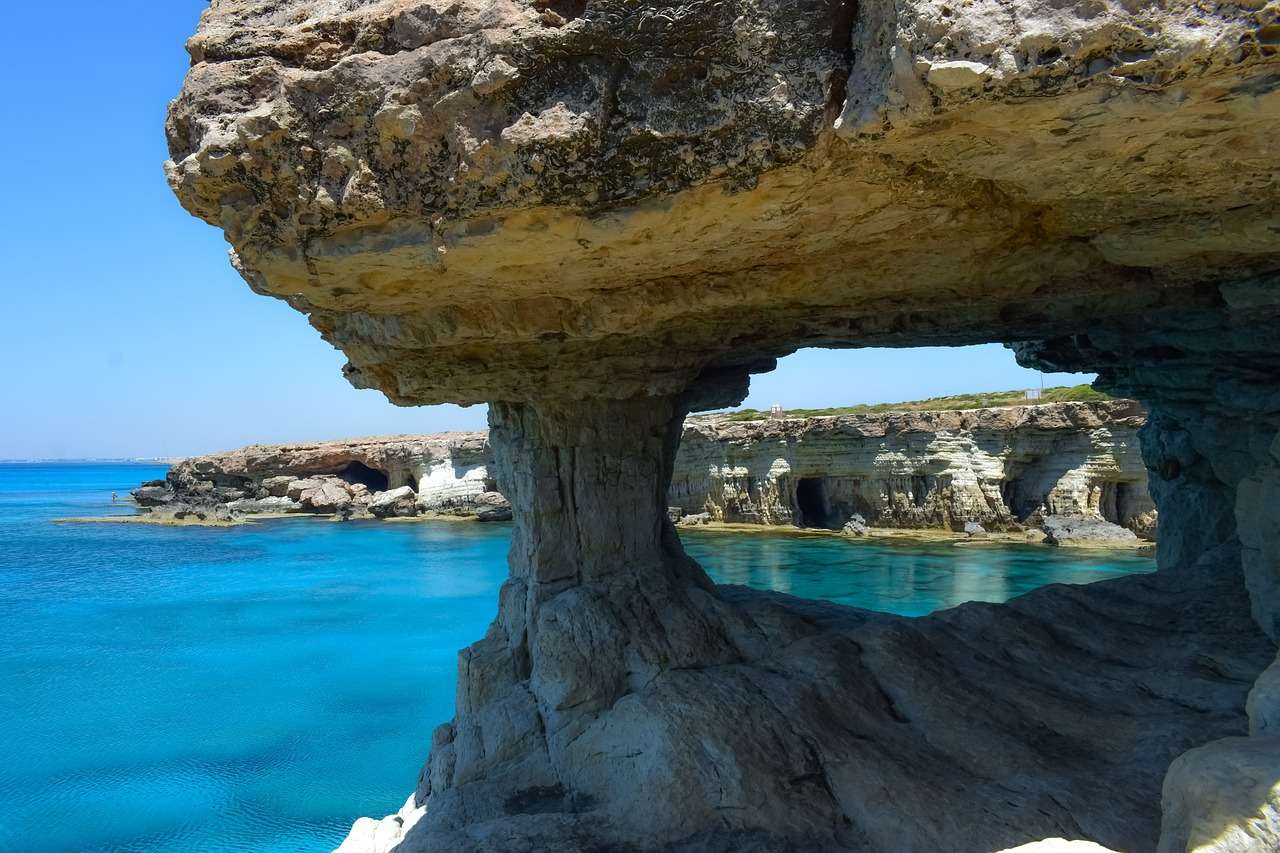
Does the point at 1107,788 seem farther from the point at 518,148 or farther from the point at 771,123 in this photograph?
the point at 518,148

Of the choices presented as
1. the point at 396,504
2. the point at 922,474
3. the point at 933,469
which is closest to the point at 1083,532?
the point at 933,469

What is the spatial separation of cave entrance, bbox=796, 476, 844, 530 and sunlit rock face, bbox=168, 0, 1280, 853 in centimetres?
2226

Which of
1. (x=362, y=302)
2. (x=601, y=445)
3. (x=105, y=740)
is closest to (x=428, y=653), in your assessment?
(x=105, y=740)

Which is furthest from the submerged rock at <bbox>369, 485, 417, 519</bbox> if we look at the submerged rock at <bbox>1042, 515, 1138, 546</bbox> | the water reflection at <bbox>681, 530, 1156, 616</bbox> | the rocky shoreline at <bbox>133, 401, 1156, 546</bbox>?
the submerged rock at <bbox>1042, 515, 1138, 546</bbox>

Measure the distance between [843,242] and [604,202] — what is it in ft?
4.43

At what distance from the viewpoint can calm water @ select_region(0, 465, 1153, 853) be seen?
34.2 ft

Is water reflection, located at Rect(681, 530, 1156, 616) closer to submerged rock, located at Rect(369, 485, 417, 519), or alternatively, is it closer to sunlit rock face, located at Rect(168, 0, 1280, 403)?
sunlit rock face, located at Rect(168, 0, 1280, 403)

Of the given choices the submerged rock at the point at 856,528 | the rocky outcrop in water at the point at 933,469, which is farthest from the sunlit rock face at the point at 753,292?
the submerged rock at the point at 856,528

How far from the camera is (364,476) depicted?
46.2 metres

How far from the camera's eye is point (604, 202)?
3.58 meters

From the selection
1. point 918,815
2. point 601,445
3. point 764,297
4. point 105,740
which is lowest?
point 105,740

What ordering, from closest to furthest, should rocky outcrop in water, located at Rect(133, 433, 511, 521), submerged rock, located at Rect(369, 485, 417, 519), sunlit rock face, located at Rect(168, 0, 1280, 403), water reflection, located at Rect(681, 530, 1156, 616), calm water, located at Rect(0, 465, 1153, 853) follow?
1. sunlit rock face, located at Rect(168, 0, 1280, 403)
2. calm water, located at Rect(0, 465, 1153, 853)
3. water reflection, located at Rect(681, 530, 1156, 616)
4. rocky outcrop in water, located at Rect(133, 433, 511, 521)
5. submerged rock, located at Rect(369, 485, 417, 519)

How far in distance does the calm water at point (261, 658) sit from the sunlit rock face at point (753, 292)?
5.77m

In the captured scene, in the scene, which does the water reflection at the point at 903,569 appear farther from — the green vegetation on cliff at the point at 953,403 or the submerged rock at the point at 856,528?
the green vegetation on cliff at the point at 953,403
